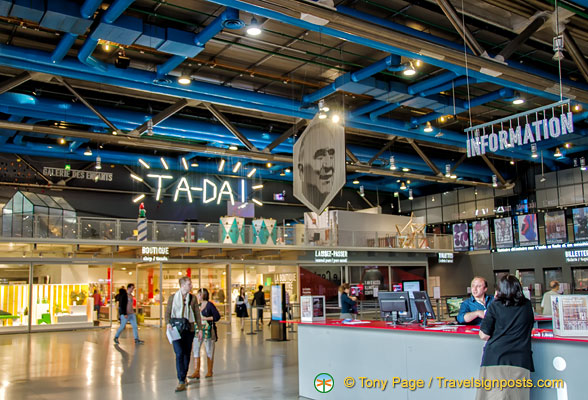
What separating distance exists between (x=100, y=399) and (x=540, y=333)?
19.8 feet

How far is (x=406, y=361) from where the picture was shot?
675cm

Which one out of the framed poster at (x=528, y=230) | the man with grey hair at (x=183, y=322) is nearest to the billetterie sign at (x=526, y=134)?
the man with grey hair at (x=183, y=322)

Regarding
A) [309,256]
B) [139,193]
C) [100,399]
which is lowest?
[100,399]

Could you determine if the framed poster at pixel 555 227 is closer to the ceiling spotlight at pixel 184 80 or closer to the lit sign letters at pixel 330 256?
the lit sign letters at pixel 330 256

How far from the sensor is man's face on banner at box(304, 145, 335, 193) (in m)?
11.4

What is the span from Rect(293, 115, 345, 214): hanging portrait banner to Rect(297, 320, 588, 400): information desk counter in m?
3.64

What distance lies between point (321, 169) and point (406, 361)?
556 centimetres

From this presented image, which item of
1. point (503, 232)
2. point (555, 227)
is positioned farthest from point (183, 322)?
point (503, 232)

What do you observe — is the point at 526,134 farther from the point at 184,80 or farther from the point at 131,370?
the point at 184,80

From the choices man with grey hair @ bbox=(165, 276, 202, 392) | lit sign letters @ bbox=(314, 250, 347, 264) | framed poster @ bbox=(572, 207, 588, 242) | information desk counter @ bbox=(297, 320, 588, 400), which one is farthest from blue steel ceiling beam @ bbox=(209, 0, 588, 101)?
framed poster @ bbox=(572, 207, 588, 242)

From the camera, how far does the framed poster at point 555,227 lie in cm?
3067

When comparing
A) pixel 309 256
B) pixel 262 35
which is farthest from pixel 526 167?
pixel 262 35

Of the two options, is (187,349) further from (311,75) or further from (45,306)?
(45,306)

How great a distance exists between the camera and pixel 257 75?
57.5 ft
